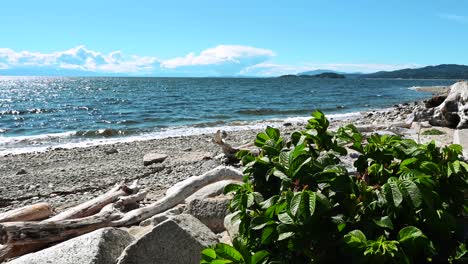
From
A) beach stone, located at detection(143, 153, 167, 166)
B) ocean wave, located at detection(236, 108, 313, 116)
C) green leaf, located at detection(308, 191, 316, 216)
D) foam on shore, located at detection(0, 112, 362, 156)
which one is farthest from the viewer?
ocean wave, located at detection(236, 108, 313, 116)

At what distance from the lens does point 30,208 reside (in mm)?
6348

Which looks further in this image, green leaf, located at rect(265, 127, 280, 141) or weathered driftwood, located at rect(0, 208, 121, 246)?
weathered driftwood, located at rect(0, 208, 121, 246)

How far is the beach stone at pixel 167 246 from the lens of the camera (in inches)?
144

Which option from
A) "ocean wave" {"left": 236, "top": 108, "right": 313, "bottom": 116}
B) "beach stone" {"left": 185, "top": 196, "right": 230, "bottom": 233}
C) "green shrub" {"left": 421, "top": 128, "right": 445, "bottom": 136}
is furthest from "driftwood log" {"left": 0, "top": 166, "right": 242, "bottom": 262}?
"ocean wave" {"left": 236, "top": 108, "right": 313, "bottom": 116}

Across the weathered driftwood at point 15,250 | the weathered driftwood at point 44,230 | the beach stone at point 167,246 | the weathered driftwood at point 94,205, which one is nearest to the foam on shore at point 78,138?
the weathered driftwood at point 94,205

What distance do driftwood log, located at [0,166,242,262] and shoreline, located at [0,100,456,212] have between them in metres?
1.17

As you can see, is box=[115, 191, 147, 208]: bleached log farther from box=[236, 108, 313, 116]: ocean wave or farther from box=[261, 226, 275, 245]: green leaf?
box=[236, 108, 313, 116]: ocean wave

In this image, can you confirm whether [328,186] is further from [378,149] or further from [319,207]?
[378,149]

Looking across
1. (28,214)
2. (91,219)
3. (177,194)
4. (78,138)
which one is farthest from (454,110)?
(78,138)

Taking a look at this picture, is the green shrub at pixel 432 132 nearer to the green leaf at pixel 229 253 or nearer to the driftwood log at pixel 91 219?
the driftwood log at pixel 91 219

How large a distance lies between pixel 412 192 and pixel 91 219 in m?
4.37

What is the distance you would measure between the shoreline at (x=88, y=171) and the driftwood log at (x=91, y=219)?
3.82 ft

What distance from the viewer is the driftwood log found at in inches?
190

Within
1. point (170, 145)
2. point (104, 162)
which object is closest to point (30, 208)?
point (104, 162)
